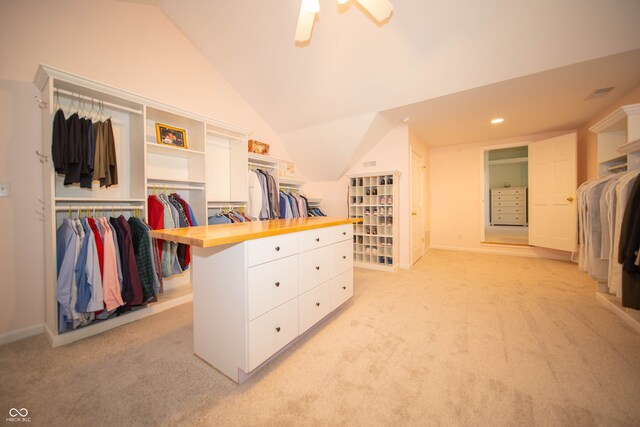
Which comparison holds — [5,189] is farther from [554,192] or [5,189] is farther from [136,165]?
[554,192]

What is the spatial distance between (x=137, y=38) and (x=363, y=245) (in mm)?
4166

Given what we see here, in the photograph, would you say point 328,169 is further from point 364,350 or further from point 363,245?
point 364,350

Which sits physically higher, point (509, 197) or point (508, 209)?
point (509, 197)

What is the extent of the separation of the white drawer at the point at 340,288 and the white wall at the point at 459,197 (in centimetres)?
416

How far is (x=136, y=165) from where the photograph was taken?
7.86 ft

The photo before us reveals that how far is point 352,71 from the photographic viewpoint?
9.52 feet

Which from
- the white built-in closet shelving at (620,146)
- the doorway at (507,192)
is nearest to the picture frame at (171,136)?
the white built-in closet shelving at (620,146)

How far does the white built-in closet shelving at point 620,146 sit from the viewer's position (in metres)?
1.96

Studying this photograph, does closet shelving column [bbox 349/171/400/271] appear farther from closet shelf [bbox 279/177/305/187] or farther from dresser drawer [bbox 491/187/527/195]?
dresser drawer [bbox 491/187/527/195]

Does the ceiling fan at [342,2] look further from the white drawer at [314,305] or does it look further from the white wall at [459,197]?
the white wall at [459,197]

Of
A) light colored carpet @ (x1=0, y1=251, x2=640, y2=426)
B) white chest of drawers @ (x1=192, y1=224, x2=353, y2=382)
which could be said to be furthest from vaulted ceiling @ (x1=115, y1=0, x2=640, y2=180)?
light colored carpet @ (x1=0, y1=251, x2=640, y2=426)

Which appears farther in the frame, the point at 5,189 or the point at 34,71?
the point at 34,71

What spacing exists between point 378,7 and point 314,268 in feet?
7.00

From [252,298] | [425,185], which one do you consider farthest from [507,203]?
[252,298]
